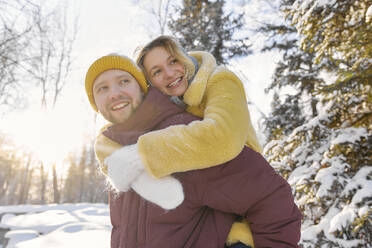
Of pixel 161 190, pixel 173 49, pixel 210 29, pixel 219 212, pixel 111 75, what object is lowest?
pixel 219 212

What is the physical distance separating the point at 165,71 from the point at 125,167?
85 centimetres

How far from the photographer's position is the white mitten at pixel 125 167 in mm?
1152

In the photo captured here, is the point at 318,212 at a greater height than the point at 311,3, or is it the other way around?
the point at 311,3

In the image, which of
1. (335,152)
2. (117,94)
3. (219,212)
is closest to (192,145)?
(219,212)

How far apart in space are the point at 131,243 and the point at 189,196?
366mm

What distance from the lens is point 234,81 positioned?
1441 millimetres

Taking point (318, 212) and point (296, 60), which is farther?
point (296, 60)

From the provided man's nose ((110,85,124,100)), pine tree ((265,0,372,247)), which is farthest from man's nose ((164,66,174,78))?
pine tree ((265,0,372,247))

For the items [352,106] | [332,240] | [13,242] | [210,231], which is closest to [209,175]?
[210,231]

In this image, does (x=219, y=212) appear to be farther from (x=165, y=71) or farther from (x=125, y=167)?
(x=165, y=71)

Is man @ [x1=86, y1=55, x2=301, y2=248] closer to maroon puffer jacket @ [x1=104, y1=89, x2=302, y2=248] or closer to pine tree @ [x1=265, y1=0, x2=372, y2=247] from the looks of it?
maroon puffer jacket @ [x1=104, y1=89, x2=302, y2=248]

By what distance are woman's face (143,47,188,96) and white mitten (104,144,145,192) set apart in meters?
0.66

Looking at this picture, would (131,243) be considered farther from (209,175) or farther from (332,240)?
(332,240)

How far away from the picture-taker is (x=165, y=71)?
1.76m
